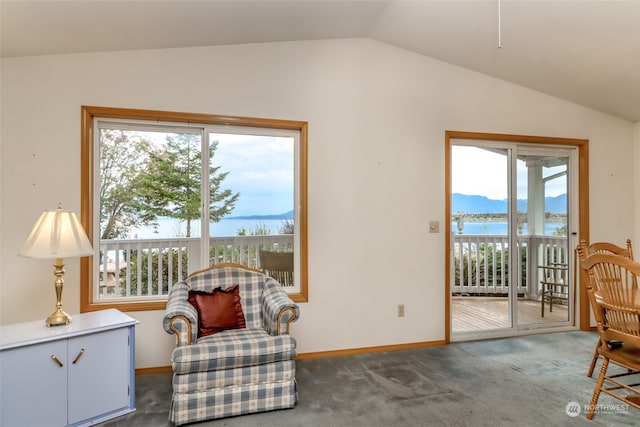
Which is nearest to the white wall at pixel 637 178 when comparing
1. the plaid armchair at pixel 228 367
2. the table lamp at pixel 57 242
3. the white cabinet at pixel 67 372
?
the plaid armchair at pixel 228 367

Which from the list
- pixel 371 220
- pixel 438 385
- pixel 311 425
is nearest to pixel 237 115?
pixel 371 220

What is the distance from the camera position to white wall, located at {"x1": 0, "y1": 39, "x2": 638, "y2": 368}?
2602 millimetres

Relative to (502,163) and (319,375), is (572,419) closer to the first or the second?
(319,375)

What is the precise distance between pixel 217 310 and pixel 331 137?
177 centimetres

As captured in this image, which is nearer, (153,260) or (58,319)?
(58,319)

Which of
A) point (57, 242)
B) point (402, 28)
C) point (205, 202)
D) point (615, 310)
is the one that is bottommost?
point (615, 310)

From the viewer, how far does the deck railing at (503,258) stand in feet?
12.7

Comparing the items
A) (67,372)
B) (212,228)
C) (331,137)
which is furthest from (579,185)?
(67,372)

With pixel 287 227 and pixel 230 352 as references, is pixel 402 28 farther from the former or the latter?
pixel 230 352

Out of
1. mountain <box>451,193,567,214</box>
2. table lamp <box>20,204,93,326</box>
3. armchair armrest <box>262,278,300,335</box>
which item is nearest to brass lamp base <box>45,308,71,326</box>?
table lamp <box>20,204,93,326</box>

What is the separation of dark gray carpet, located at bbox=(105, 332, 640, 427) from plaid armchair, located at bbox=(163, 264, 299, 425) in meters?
0.09

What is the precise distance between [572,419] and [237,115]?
317 centimetres

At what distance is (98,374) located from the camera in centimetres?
215

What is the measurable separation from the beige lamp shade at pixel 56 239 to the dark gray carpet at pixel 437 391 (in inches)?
42.4
